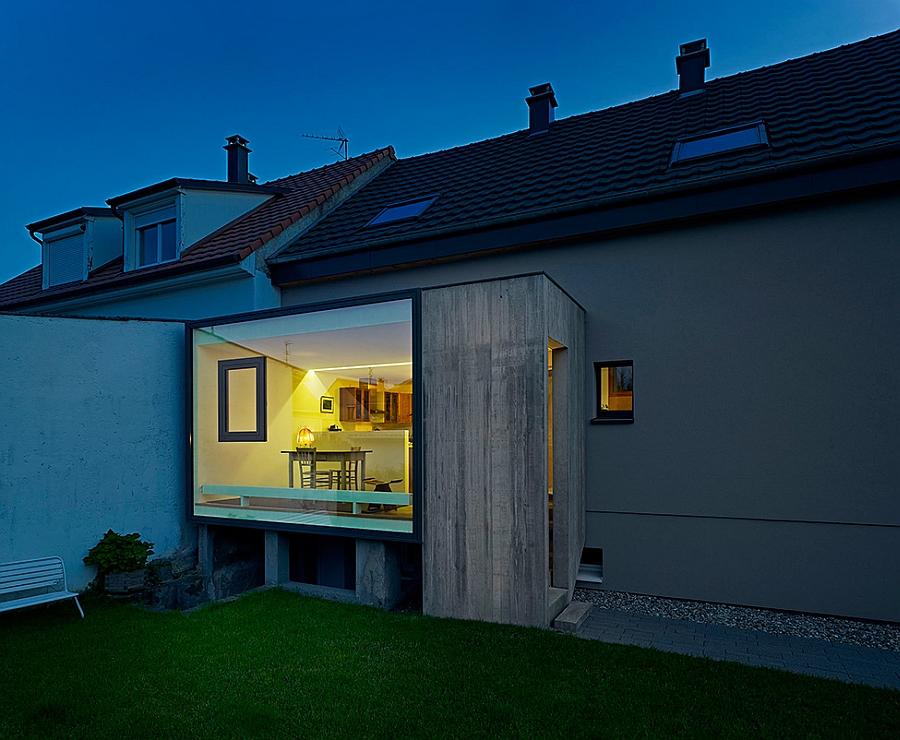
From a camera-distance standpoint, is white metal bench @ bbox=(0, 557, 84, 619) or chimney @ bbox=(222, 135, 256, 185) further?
chimney @ bbox=(222, 135, 256, 185)

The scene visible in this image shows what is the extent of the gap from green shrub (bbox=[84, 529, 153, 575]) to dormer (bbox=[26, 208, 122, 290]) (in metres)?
7.07

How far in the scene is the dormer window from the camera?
12085 mm

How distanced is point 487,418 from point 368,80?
63525mm

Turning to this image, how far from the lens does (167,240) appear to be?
12.2 metres

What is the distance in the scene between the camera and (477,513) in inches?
271

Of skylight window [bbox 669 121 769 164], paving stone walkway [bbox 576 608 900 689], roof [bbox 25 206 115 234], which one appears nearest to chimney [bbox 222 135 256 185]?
roof [bbox 25 206 115 234]

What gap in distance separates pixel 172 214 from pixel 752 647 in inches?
454

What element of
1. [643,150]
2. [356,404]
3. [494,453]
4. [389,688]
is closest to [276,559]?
[356,404]

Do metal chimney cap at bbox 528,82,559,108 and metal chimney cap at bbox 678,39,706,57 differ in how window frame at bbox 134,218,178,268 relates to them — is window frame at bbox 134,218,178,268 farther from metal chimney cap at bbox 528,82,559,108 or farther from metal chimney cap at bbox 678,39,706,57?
metal chimney cap at bbox 678,39,706,57

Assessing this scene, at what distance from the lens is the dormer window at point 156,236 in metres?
12.1

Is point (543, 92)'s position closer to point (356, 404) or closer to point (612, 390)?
point (612, 390)

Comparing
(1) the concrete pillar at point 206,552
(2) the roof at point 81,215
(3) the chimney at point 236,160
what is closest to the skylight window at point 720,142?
(1) the concrete pillar at point 206,552

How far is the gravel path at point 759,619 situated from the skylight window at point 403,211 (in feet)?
20.4

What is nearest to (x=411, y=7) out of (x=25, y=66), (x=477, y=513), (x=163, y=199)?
(x=163, y=199)
